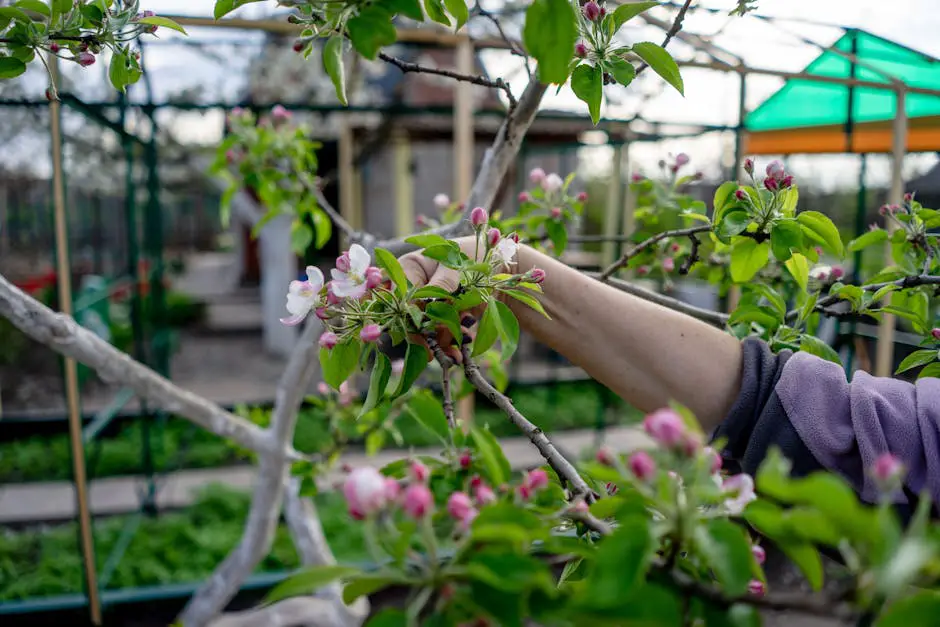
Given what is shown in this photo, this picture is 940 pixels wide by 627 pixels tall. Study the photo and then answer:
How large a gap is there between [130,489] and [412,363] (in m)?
3.40

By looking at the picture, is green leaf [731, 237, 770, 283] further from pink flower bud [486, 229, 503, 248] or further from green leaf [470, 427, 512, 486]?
green leaf [470, 427, 512, 486]

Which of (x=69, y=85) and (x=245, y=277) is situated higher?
(x=69, y=85)

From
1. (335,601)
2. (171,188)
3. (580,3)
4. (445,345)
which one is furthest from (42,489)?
(171,188)

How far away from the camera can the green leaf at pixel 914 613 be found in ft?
1.35

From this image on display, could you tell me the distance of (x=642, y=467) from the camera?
0.49m

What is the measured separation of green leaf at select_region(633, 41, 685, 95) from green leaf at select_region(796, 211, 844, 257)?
271mm

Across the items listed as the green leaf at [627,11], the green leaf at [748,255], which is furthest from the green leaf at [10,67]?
the green leaf at [748,255]

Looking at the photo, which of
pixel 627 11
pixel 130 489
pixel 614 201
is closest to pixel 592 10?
pixel 627 11

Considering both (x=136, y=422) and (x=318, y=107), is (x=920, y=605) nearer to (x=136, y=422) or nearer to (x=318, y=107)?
(x=318, y=107)

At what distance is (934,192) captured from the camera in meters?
2.51

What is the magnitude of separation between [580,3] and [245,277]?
10767 millimetres

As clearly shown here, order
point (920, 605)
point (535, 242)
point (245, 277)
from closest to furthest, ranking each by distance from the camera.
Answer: point (920, 605) < point (535, 242) < point (245, 277)

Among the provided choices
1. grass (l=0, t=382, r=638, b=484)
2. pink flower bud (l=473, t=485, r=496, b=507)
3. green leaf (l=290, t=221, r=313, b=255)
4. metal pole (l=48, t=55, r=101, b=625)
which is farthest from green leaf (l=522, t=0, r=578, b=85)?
grass (l=0, t=382, r=638, b=484)

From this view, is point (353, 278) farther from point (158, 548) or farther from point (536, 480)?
point (158, 548)
